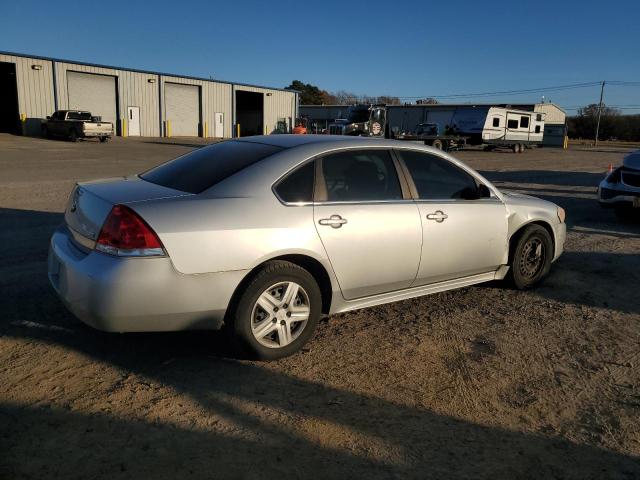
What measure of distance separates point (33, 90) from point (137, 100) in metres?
8.30

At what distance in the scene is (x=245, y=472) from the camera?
2.55 m

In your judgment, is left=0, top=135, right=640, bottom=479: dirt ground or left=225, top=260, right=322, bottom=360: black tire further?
left=225, top=260, right=322, bottom=360: black tire

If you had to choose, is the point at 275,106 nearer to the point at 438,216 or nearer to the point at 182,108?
the point at 182,108

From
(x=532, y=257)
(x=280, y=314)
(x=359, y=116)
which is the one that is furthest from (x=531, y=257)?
(x=359, y=116)

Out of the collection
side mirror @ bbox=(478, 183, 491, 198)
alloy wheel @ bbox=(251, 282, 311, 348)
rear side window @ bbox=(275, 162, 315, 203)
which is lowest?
alloy wheel @ bbox=(251, 282, 311, 348)

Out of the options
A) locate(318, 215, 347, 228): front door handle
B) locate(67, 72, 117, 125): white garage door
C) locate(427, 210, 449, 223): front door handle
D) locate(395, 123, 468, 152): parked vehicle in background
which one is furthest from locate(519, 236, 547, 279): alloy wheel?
locate(67, 72, 117, 125): white garage door

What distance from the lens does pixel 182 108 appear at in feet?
158

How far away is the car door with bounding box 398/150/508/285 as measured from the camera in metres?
4.42

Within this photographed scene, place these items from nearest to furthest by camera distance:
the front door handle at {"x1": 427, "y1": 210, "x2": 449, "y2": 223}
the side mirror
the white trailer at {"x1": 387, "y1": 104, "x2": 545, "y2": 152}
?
the front door handle at {"x1": 427, "y1": 210, "x2": 449, "y2": 223} → the side mirror → the white trailer at {"x1": 387, "y1": 104, "x2": 545, "y2": 152}

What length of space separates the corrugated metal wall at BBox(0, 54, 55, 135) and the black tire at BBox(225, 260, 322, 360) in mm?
39479

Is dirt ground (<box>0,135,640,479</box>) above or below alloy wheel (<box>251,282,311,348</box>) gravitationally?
below

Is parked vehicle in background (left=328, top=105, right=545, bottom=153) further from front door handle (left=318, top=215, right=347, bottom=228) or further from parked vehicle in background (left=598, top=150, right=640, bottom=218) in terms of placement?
front door handle (left=318, top=215, right=347, bottom=228)

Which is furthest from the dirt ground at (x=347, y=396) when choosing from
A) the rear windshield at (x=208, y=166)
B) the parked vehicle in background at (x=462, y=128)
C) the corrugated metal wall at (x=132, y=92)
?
the corrugated metal wall at (x=132, y=92)

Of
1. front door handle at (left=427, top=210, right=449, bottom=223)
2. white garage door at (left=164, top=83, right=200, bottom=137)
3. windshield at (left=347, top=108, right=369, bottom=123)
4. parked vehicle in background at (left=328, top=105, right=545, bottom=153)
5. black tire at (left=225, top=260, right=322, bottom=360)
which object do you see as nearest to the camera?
black tire at (left=225, top=260, right=322, bottom=360)
